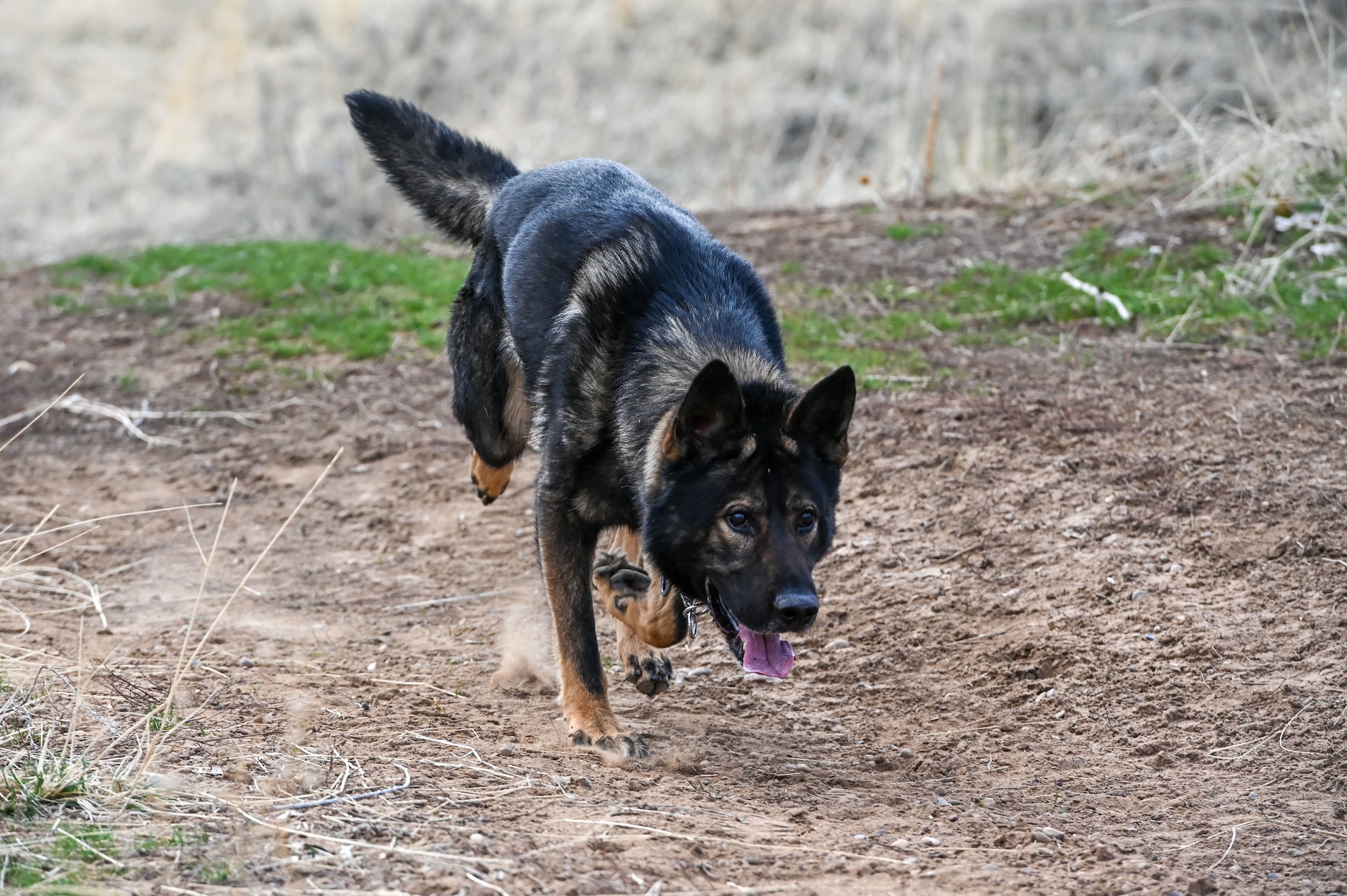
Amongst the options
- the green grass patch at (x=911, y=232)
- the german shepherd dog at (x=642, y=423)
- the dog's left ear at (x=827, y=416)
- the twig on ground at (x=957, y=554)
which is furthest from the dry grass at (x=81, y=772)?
the green grass patch at (x=911, y=232)

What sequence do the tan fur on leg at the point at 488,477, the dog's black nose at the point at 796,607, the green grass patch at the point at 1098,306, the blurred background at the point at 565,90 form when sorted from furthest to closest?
the blurred background at the point at 565,90, the green grass patch at the point at 1098,306, the tan fur on leg at the point at 488,477, the dog's black nose at the point at 796,607

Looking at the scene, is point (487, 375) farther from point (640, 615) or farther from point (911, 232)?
point (911, 232)

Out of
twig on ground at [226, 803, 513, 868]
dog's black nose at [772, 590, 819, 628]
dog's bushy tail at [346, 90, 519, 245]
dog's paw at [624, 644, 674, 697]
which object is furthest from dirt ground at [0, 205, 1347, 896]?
dog's bushy tail at [346, 90, 519, 245]

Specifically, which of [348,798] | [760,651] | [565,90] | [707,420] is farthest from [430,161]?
[565,90]

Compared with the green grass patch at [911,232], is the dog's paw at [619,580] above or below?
above

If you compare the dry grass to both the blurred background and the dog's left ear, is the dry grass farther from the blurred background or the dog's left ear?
the blurred background

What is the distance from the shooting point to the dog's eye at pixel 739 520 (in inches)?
157

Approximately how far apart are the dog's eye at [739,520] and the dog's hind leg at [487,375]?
1.91m

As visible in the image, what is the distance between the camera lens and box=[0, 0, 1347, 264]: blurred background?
638 inches

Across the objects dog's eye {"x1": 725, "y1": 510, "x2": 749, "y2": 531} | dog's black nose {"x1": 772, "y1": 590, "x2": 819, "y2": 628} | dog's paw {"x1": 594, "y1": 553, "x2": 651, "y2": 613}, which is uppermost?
dog's eye {"x1": 725, "y1": 510, "x2": 749, "y2": 531}

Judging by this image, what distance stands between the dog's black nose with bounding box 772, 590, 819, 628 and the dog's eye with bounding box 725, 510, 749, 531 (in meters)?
0.27

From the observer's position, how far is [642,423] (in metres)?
4.32

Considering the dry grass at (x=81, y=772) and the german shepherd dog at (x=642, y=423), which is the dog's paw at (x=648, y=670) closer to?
the german shepherd dog at (x=642, y=423)

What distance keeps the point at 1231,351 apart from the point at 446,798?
5704mm
